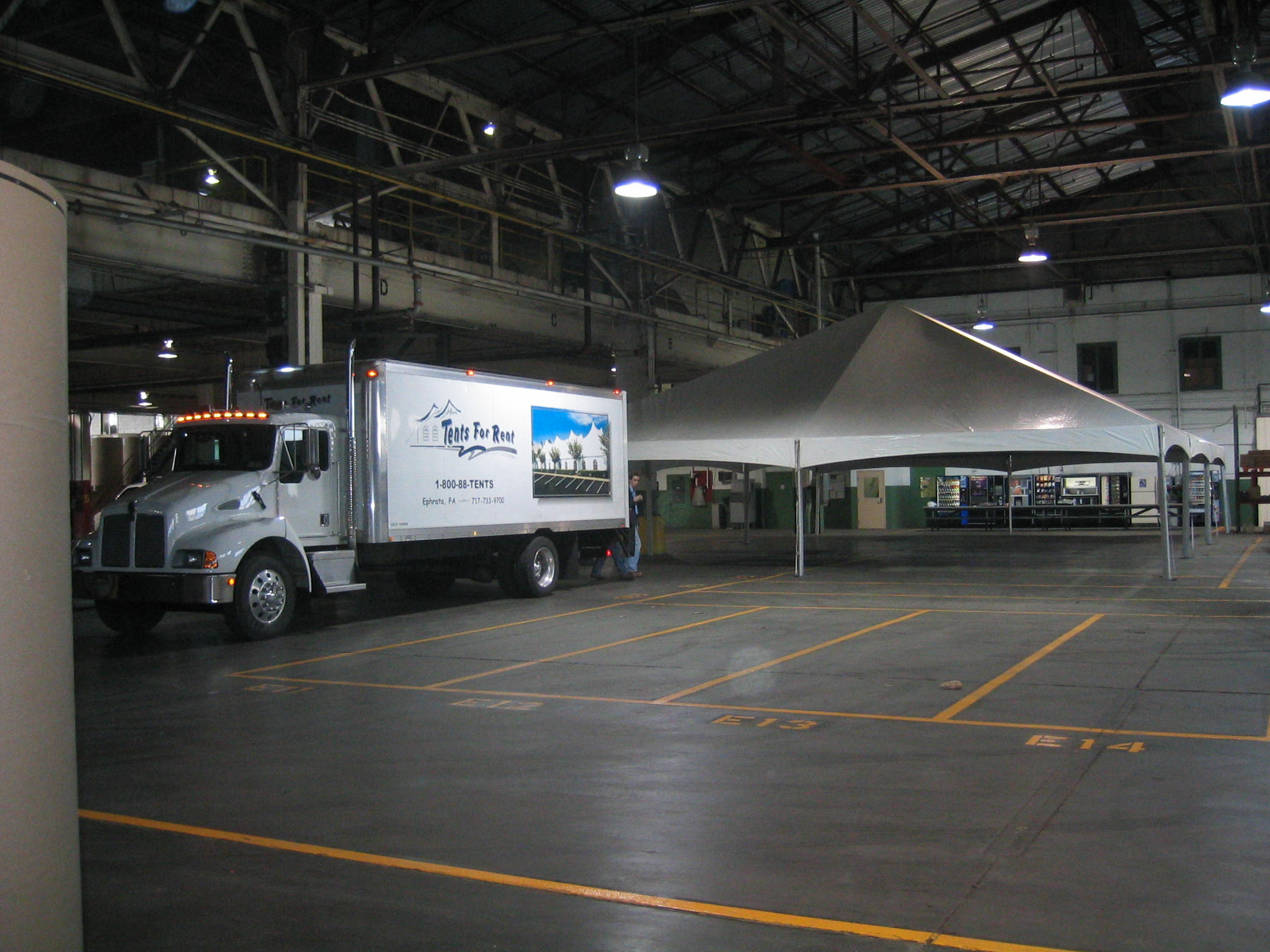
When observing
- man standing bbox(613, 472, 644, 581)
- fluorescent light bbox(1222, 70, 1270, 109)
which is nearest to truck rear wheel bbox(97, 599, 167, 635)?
man standing bbox(613, 472, 644, 581)

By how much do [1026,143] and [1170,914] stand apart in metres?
35.0

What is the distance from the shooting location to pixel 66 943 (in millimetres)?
2908

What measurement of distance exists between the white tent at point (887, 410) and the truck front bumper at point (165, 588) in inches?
417

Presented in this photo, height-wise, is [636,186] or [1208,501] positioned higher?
[636,186]

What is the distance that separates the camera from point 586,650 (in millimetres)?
12516

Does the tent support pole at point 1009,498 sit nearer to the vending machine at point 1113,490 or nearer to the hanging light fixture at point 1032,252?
the vending machine at point 1113,490

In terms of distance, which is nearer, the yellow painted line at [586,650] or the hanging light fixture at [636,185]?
the yellow painted line at [586,650]

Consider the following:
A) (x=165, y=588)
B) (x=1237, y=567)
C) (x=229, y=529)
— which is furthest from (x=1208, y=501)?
(x=165, y=588)

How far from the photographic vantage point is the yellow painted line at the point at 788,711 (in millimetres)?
7949

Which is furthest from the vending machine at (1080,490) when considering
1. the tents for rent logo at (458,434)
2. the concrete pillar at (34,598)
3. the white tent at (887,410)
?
the concrete pillar at (34,598)

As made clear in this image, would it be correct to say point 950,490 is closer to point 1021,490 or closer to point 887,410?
point 1021,490

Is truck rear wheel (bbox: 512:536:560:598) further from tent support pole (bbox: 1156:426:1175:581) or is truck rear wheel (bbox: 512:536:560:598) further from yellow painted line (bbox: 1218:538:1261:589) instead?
yellow painted line (bbox: 1218:538:1261:589)

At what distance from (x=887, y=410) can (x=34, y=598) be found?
19733mm

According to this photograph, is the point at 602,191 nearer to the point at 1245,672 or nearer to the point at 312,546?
the point at 312,546
